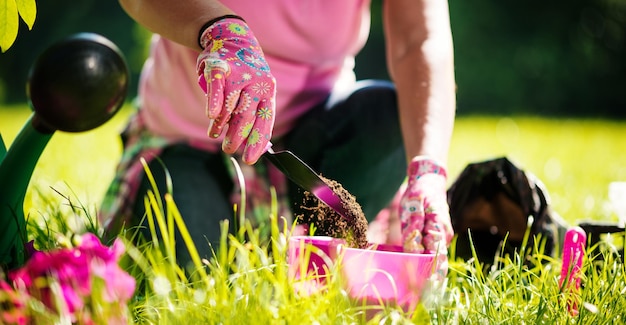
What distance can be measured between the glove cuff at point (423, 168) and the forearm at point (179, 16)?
1.49 feet

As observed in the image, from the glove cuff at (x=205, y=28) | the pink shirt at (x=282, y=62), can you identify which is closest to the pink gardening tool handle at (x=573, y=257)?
the glove cuff at (x=205, y=28)

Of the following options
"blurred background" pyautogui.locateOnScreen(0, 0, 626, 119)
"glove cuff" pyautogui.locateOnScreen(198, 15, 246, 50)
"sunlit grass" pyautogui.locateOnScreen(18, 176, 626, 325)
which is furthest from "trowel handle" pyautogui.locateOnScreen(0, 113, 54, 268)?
"blurred background" pyautogui.locateOnScreen(0, 0, 626, 119)

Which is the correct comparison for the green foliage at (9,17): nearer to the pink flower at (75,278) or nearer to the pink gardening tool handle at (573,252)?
the pink flower at (75,278)

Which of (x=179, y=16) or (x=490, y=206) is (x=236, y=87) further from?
(x=490, y=206)

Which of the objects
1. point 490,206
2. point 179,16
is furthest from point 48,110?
point 490,206

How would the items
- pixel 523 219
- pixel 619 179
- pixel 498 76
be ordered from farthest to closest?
pixel 498 76 < pixel 619 179 < pixel 523 219

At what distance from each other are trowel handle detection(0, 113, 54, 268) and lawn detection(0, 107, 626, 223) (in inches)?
14.7

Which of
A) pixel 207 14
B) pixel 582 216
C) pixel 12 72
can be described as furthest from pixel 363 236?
pixel 12 72

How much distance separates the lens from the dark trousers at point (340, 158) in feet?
5.85

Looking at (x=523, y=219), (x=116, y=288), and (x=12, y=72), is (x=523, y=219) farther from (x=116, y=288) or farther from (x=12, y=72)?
(x=12, y=72)

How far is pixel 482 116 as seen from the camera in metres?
8.09

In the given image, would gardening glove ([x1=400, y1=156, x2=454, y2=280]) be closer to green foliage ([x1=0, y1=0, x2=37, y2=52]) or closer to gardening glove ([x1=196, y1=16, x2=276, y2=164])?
gardening glove ([x1=196, y1=16, x2=276, y2=164])

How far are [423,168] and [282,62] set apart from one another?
59 cm

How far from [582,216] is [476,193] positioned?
69 cm
